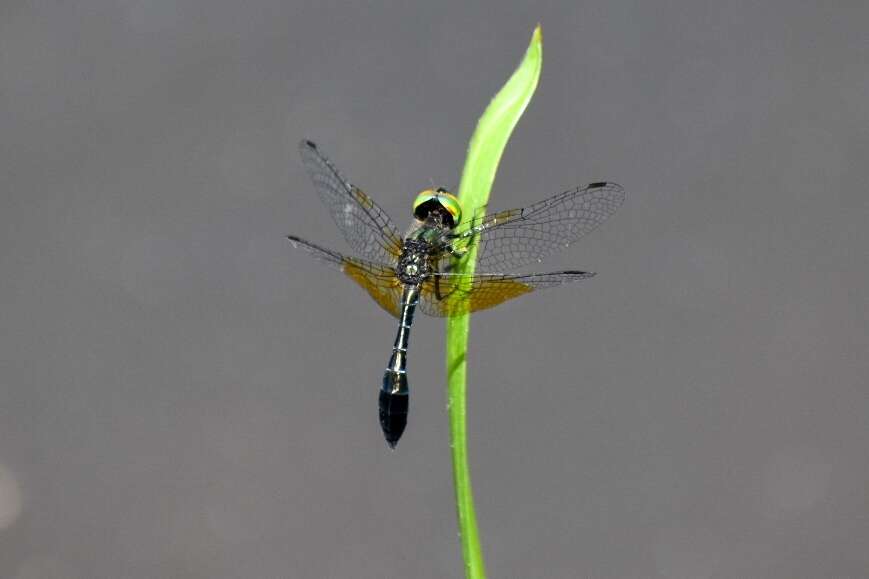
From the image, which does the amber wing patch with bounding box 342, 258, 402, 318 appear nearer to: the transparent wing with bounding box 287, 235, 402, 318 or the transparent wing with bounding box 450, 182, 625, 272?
the transparent wing with bounding box 287, 235, 402, 318

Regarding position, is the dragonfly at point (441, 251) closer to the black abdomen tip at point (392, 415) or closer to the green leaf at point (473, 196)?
the black abdomen tip at point (392, 415)

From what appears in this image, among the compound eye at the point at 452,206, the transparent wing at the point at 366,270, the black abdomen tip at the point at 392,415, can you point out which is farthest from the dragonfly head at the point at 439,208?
the black abdomen tip at the point at 392,415

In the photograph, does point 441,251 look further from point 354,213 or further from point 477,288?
point 354,213

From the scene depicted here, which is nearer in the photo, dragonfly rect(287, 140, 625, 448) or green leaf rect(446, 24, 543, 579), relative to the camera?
green leaf rect(446, 24, 543, 579)

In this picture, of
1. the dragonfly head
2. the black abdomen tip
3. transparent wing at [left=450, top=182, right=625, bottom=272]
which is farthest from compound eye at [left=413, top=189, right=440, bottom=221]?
the black abdomen tip

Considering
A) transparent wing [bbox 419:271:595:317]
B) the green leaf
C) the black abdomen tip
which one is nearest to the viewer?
the green leaf

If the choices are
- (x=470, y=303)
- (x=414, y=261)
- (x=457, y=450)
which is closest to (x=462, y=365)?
(x=457, y=450)
